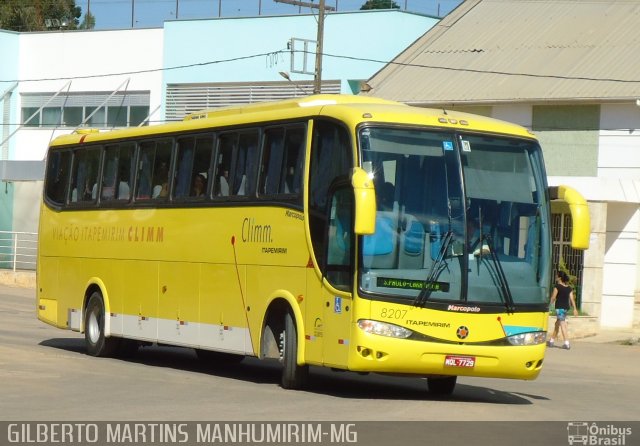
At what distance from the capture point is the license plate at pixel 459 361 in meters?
15.3

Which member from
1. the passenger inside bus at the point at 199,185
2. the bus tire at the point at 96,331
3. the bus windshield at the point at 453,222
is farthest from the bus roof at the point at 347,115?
the bus tire at the point at 96,331

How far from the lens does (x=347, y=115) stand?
15.7m

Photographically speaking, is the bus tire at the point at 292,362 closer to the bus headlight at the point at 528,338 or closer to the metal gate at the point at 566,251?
the bus headlight at the point at 528,338

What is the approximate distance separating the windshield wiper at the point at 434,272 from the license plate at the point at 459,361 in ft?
2.37

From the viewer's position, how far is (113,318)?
2111cm

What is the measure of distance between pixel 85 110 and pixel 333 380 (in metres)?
39.1

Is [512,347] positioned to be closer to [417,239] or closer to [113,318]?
[417,239]

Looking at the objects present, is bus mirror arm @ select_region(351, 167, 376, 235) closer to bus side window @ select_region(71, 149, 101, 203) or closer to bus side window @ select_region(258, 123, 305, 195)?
bus side window @ select_region(258, 123, 305, 195)

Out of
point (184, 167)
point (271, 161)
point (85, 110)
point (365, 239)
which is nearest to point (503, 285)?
point (365, 239)

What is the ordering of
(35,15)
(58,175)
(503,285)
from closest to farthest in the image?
1. (503,285)
2. (58,175)
3. (35,15)

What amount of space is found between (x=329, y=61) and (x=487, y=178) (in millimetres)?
34121

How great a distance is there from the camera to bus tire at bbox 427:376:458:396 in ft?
56.3

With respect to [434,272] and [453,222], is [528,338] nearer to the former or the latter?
[434,272]

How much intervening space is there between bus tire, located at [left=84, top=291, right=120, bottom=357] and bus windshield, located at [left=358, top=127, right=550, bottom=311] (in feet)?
24.4
